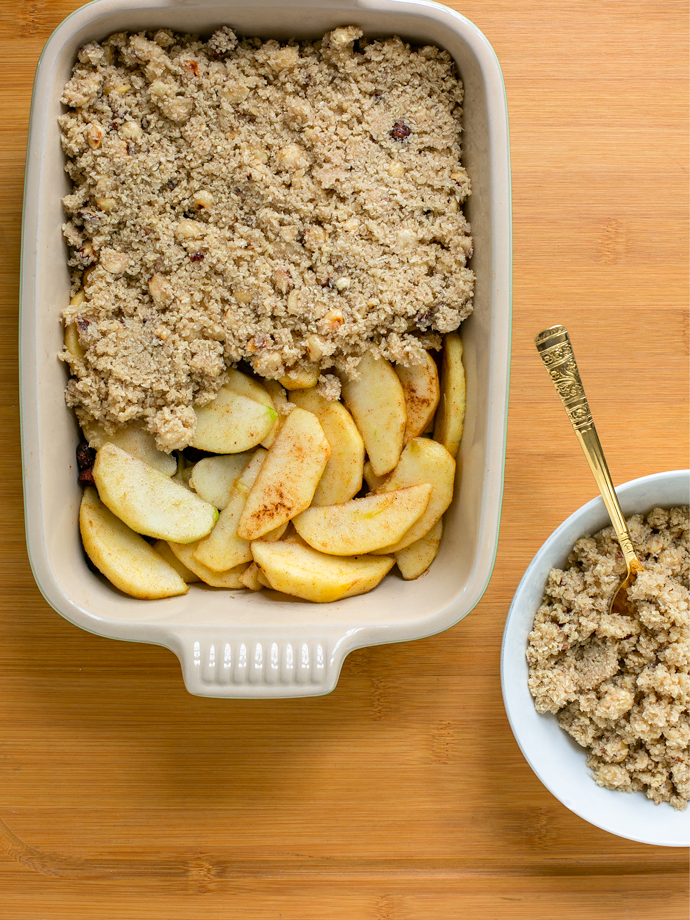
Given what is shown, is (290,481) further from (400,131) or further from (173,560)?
(400,131)

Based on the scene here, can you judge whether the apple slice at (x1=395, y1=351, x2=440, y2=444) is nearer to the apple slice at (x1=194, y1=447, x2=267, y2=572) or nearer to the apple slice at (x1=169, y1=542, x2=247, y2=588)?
the apple slice at (x1=194, y1=447, x2=267, y2=572)

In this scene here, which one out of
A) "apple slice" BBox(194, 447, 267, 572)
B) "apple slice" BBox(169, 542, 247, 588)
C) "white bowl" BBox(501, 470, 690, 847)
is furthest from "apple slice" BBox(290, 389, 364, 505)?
"white bowl" BBox(501, 470, 690, 847)

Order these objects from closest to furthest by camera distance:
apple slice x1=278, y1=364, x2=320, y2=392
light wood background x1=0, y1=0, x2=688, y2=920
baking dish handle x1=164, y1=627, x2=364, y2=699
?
baking dish handle x1=164, y1=627, x2=364, y2=699 < apple slice x1=278, y1=364, x2=320, y2=392 < light wood background x1=0, y1=0, x2=688, y2=920

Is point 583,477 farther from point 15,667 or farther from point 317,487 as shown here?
point 15,667

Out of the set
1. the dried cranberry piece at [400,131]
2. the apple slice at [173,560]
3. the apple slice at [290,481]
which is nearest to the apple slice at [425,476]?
the apple slice at [290,481]

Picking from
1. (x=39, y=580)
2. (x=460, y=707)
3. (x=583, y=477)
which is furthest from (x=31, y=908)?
(x=583, y=477)

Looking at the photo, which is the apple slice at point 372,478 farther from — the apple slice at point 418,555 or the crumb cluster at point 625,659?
the crumb cluster at point 625,659
